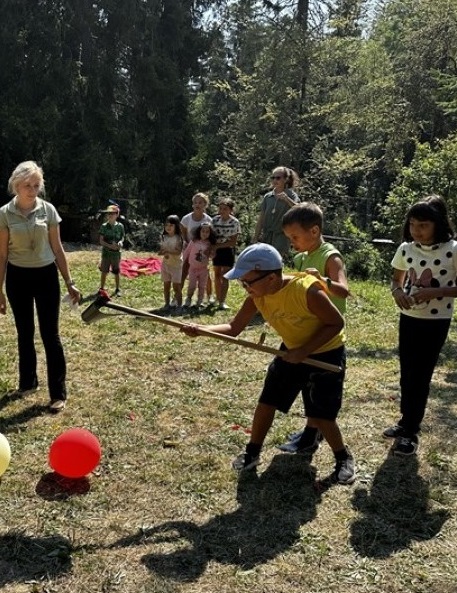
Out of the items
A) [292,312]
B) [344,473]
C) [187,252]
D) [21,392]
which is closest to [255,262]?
[292,312]

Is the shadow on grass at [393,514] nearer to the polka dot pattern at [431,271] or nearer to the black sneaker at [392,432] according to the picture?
the black sneaker at [392,432]

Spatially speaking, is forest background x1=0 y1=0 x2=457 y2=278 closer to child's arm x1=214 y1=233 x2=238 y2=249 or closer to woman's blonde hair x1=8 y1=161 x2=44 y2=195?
child's arm x1=214 y1=233 x2=238 y2=249

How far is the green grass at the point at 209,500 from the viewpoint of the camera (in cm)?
293

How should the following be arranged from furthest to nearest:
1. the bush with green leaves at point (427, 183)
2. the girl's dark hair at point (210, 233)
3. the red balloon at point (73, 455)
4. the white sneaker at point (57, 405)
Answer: the bush with green leaves at point (427, 183), the girl's dark hair at point (210, 233), the white sneaker at point (57, 405), the red balloon at point (73, 455)

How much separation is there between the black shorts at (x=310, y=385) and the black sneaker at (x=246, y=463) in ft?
1.46

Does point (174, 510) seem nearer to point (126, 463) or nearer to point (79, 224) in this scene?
point (126, 463)

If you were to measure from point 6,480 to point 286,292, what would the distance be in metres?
2.07

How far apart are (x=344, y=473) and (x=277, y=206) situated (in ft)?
15.4

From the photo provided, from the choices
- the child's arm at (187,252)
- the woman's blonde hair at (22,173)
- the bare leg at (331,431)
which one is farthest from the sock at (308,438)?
the child's arm at (187,252)

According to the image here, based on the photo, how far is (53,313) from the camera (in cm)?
475

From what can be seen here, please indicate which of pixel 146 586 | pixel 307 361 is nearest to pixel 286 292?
pixel 307 361

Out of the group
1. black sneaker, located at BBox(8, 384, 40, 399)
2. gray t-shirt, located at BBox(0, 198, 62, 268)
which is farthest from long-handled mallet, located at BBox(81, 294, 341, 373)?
black sneaker, located at BBox(8, 384, 40, 399)

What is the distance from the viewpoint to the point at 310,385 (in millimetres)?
3598

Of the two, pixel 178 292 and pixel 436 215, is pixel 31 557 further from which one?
pixel 178 292
